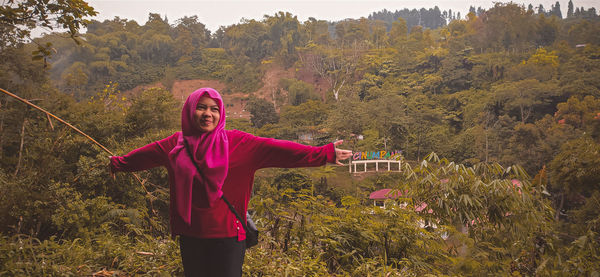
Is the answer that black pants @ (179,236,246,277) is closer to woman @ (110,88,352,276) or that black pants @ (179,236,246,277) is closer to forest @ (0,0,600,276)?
woman @ (110,88,352,276)

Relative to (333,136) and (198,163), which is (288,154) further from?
(333,136)

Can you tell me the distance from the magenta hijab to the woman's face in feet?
0.04

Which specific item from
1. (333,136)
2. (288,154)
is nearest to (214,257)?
(288,154)

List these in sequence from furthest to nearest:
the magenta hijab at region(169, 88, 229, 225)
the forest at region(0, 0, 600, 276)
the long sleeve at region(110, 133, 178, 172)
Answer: the forest at region(0, 0, 600, 276)
the long sleeve at region(110, 133, 178, 172)
the magenta hijab at region(169, 88, 229, 225)

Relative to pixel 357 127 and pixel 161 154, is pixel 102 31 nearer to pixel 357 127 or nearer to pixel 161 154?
pixel 357 127

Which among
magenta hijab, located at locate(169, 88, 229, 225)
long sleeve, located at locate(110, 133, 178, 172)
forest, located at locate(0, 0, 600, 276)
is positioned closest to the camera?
magenta hijab, located at locate(169, 88, 229, 225)

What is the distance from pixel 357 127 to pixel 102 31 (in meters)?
25.9

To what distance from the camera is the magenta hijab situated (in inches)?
46.5

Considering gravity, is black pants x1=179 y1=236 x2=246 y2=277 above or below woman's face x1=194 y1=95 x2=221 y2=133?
below

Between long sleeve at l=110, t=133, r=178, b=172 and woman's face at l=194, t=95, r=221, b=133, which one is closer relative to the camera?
woman's face at l=194, t=95, r=221, b=133

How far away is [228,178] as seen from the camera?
125cm

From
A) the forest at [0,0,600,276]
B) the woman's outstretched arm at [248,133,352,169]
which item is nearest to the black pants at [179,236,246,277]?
the woman's outstretched arm at [248,133,352,169]

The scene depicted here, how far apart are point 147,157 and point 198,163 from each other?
333 millimetres

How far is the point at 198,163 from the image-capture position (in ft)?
3.92
